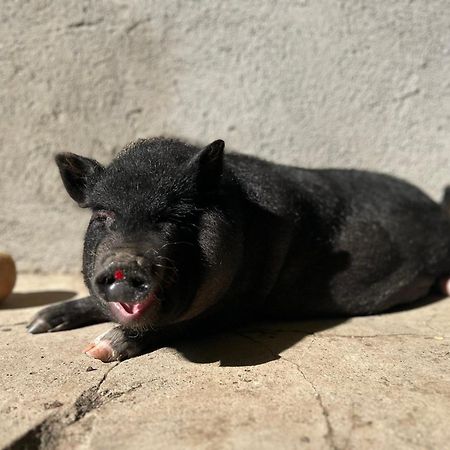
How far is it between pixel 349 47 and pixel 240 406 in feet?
7.96

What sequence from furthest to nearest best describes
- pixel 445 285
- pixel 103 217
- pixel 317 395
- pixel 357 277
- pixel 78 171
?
pixel 445 285, pixel 357 277, pixel 78 171, pixel 103 217, pixel 317 395

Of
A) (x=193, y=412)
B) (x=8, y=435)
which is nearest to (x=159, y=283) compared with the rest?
(x=193, y=412)

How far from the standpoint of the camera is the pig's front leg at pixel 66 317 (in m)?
2.77

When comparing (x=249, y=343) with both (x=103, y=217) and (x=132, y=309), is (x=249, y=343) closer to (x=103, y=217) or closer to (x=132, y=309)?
(x=132, y=309)

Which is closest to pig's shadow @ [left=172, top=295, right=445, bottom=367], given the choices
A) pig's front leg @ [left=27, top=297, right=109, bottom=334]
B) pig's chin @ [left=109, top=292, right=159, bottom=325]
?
pig's chin @ [left=109, top=292, right=159, bottom=325]

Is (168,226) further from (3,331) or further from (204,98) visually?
(204,98)

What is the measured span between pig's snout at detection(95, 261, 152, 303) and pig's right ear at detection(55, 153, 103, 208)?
19.6 inches

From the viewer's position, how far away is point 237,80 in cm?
362

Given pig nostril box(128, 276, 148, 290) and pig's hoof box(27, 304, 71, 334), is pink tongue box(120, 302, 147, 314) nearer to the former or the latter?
pig nostril box(128, 276, 148, 290)

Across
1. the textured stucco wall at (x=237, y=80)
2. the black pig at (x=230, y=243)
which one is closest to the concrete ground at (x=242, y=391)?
the black pig at (x=230, y=243)

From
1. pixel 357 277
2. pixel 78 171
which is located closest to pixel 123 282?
pixel 78 171

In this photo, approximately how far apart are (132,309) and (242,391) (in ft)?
1.58

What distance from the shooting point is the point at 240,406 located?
1.84m

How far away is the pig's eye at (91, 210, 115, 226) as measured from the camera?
2231 mm
